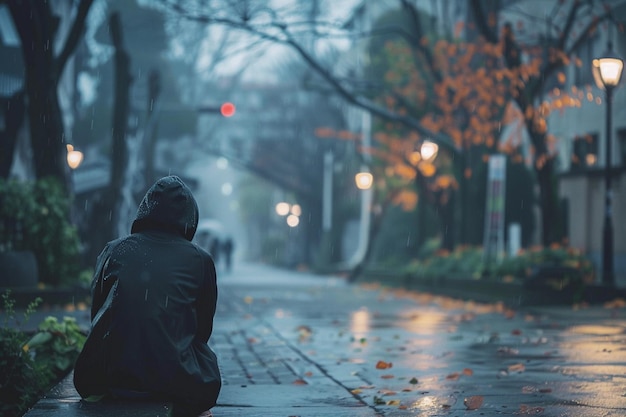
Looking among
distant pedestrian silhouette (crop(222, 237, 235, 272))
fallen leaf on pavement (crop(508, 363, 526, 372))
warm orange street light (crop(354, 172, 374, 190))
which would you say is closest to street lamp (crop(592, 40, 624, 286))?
fallen leaf on pavement (crop(508, 363, 526, 372))

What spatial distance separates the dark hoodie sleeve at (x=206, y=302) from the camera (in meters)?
6.78

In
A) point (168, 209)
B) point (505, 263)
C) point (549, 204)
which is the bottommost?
point (505, 263)

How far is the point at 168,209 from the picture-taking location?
21.8ft

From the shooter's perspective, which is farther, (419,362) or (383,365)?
(419,362)

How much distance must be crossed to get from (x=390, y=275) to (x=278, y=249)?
159 feet

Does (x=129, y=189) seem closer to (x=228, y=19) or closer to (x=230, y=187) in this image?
(x=228, y=19)

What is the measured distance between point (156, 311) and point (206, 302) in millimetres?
509

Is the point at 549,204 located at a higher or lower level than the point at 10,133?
lower

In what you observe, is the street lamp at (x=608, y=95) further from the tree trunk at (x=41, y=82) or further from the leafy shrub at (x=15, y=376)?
the leafy shrub at (x=15, y=376)

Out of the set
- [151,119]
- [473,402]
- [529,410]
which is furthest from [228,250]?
[529,410]

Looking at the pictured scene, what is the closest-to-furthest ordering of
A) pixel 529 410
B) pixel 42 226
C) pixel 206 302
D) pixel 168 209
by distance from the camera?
1. pixel 168 209
2. pixel 206 302
3. pixel 529 410
4. pixel 42 226

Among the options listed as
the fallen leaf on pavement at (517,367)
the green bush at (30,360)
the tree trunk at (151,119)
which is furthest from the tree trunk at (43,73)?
the tree trunk at (151,119)

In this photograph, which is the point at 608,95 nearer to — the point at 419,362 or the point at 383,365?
the point at 419,362

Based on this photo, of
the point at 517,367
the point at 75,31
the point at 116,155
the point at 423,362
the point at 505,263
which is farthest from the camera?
the point at 116,155
